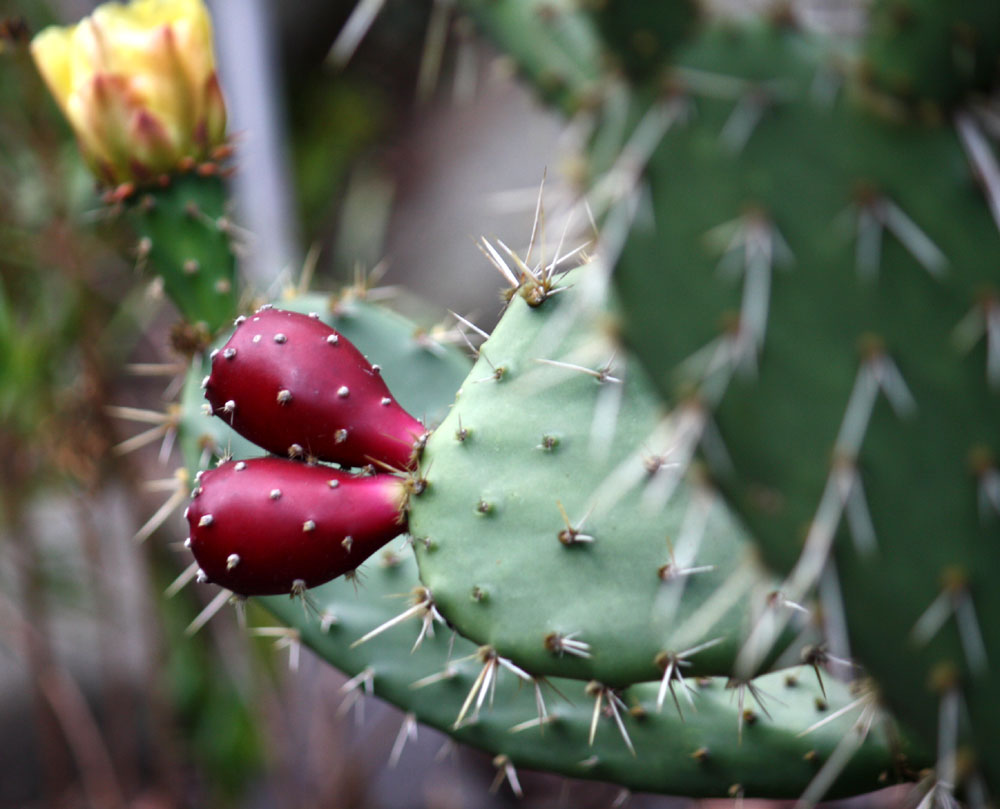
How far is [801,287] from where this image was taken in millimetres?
486

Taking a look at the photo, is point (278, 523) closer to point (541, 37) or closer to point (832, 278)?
point (832, 278)

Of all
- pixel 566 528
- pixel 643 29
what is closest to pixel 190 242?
pixel 566 528

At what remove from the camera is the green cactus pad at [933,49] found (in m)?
0.45

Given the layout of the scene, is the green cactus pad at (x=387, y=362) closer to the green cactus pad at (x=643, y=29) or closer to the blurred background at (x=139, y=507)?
the blurred background at (x=139, y=507)

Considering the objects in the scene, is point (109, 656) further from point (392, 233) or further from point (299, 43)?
point (299, 43)

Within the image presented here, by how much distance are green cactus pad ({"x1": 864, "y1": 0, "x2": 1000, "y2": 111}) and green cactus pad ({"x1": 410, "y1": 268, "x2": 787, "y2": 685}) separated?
11.8 inches

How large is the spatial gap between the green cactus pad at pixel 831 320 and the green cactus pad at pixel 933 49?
20 millimetres

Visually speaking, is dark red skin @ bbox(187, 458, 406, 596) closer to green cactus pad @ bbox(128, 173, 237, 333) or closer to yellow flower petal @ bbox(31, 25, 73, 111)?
green cactus pad @ bbox(128, 173, 237, 333)

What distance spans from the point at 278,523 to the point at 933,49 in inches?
19.5

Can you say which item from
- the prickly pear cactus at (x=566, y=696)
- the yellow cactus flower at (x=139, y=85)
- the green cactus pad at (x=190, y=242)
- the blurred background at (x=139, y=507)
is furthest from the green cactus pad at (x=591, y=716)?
the yellow cactus flower at (x=139, y=85)

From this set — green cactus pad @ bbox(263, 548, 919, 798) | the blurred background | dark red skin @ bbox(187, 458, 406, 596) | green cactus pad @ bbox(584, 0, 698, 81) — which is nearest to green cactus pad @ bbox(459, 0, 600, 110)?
the blurred background

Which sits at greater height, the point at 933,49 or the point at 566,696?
the point at 933,49

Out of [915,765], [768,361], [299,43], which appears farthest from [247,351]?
[299,43]

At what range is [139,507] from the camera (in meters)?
2.15
